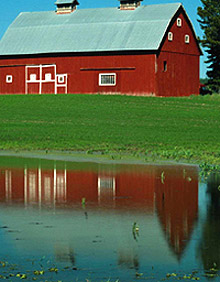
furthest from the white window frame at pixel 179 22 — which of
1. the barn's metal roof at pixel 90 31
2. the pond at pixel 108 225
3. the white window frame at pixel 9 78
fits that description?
the pond at pixel 108 225

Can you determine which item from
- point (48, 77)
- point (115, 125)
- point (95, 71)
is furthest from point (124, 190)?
Answer: point (48, 77)

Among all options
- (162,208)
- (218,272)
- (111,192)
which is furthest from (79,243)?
(111,192)

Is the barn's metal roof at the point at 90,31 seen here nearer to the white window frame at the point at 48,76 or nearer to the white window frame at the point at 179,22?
the white window frame at the point at 179,22

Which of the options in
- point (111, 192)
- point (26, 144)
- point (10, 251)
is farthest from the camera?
point (26, 144)

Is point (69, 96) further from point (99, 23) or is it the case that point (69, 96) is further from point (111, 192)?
point (111, 192)

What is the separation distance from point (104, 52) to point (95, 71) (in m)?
1.95

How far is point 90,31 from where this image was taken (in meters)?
64.1

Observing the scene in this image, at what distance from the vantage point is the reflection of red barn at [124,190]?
1310 centimetres

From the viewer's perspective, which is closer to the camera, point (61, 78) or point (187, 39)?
point (61, 78)

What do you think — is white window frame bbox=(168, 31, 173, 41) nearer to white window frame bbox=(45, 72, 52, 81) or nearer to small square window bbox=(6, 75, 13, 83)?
white window frame bbox=(45, 72, 52, 81)

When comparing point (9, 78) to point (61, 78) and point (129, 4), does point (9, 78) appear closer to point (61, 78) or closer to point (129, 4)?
point (61, 78)

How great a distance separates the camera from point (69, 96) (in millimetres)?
56562

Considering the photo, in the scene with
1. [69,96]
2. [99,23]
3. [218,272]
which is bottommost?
[218,272]

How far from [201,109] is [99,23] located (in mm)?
18297
